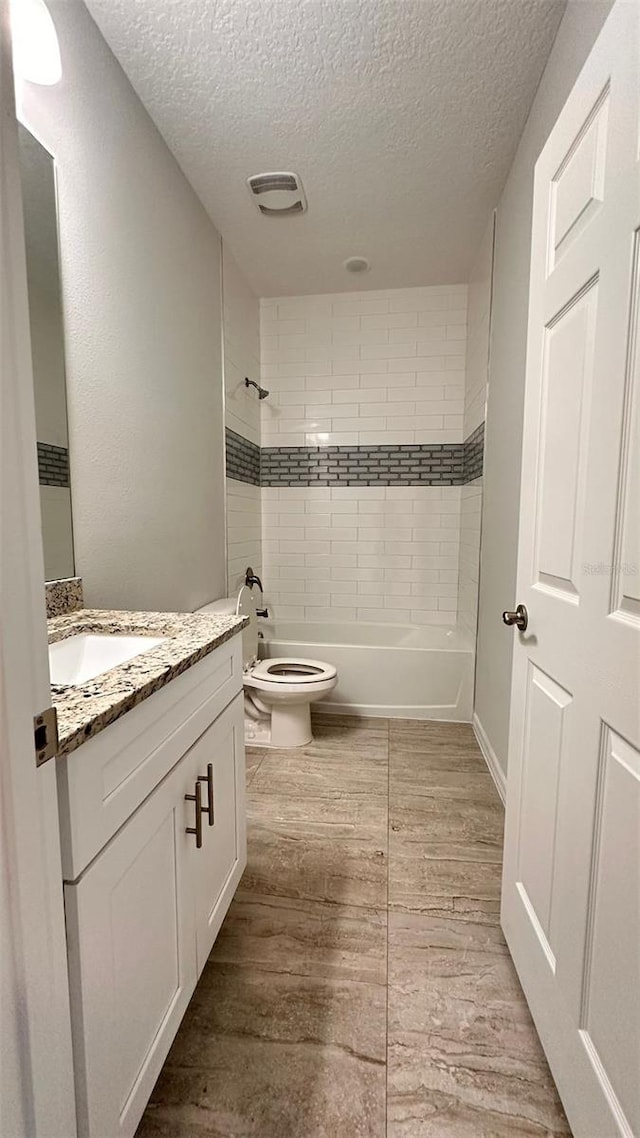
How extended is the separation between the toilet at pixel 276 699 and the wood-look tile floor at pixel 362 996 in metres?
0.52

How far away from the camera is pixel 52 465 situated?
1.30 meters

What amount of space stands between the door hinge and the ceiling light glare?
1.52 m

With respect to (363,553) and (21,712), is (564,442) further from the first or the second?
(363,553)

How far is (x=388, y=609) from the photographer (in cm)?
336

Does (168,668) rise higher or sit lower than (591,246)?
lower

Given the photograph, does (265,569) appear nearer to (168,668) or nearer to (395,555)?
(395,555)

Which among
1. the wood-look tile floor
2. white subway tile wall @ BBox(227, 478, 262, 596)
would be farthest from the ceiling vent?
the wood-look tile floor

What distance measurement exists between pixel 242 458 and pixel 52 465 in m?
1.72

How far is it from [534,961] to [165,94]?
2774 mm

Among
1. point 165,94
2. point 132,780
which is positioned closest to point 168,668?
point 132,780

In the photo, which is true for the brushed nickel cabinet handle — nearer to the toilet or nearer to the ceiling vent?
the toilet

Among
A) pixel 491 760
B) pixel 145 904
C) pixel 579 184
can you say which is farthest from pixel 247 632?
pixel 579 184

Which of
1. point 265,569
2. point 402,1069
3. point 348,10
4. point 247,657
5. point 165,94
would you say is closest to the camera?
point 402,1069

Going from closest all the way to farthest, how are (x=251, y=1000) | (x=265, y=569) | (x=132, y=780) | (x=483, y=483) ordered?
(x=132, y=780) → (x=251, y=1000) → (x=483, y=483) → (x=265, y=569)
